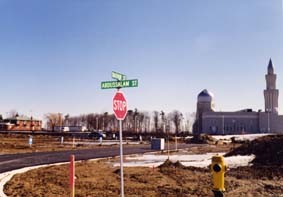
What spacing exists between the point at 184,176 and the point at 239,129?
110 m

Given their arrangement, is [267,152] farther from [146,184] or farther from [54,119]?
[54,119]

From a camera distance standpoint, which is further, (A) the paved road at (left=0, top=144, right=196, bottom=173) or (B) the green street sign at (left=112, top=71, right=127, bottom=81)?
(A) the paved road at (left=0, top=144, right=196, bottom=173)

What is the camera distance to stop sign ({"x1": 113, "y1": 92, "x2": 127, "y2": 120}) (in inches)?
350

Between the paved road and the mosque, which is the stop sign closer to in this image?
the paved road

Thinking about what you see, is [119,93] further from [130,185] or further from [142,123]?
[142,123]

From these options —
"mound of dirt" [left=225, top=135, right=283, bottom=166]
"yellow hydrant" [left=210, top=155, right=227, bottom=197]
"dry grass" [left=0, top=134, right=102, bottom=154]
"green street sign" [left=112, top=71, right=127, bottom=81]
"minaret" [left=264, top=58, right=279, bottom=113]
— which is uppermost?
"minaret" [left=264, top=58, right=279, bottom=113]

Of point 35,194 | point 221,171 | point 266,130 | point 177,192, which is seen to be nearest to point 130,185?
point 177,192

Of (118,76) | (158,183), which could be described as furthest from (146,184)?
(118,76)

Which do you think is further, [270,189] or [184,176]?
[184,176]

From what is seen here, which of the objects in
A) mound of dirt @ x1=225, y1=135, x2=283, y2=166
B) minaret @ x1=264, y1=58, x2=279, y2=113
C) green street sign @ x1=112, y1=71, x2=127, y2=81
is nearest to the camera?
green street sign @ x1=112, y1=71, x2=127, y2=81

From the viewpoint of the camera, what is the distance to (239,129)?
12206 cm

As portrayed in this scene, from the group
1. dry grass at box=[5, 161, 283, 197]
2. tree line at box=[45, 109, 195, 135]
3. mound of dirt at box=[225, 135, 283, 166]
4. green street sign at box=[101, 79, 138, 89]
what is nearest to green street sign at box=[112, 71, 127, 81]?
green street sign at box=[101, 79, 138, 89]

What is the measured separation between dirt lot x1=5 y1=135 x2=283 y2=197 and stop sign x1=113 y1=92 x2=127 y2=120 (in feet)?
13.3

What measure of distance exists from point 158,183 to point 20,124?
141556 millimetres
